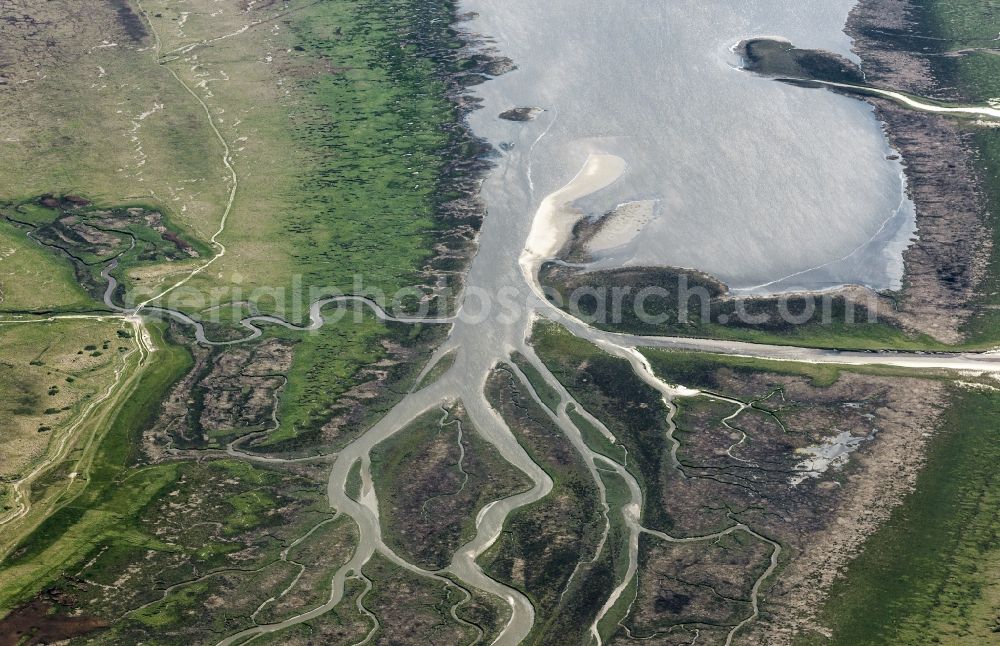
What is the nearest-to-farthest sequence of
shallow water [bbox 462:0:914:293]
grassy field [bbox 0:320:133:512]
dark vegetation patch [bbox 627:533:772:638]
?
1. dark vegetation patch [bbox 627:533:772:638]
2. grassy field [bbox 0:320:133:512]
3. shallow water [bbox 462:0:914:293]

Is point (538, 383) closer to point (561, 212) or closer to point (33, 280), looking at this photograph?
point (561, 212)

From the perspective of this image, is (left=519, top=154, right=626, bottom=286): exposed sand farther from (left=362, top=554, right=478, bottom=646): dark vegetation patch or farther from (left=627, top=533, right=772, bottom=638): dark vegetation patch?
(left=362, top=554, right=478, bottom=646): dark vegetation patch

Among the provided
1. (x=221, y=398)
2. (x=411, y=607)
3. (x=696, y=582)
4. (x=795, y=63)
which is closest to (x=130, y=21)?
(x=221, y=398)

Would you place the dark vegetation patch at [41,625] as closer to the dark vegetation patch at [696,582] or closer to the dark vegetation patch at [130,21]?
the dark vegetation patch at [696,582]

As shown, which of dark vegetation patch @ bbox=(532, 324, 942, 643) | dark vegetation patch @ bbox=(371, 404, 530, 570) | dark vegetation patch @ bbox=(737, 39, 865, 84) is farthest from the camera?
dark vegetation patch @ bbox=(737, 39, 865, 84)

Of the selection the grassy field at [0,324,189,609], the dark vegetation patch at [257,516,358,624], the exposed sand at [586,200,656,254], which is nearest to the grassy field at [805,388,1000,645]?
the dark vegetation patch at [257,516,358,624]

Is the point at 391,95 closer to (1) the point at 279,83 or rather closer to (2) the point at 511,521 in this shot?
(1) the point at 279,83

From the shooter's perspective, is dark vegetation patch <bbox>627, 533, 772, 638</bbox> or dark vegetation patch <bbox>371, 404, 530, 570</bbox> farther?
dark vegetation patch <bbox>371, 404, 530, 570</bbox>

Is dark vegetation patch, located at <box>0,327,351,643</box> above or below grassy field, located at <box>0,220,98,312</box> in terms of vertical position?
below
